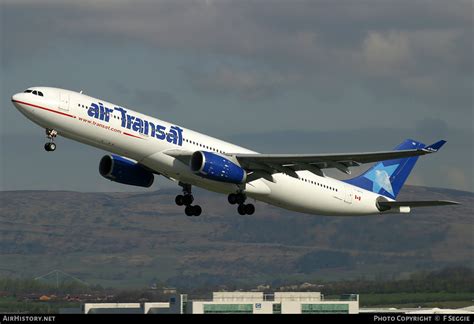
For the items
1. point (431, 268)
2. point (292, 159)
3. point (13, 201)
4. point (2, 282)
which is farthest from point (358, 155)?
point (13, 201)

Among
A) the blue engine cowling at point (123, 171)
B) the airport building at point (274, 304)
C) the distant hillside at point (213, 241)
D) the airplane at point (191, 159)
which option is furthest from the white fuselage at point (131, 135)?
the distant hillside at point (213, 241)

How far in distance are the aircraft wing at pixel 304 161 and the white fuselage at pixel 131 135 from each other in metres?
0.89

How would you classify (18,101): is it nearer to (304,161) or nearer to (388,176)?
(304,161)

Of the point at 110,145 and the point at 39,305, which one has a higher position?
the point at 110,145

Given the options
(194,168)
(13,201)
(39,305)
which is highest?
(13,201)

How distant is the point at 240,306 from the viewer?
5497cm

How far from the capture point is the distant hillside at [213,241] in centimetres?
7531

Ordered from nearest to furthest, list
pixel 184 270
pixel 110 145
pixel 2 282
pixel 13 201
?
pixel 110 145, pixel 2 282, pixel 184 270, pixel 13 201

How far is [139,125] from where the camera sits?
40188 millimetres

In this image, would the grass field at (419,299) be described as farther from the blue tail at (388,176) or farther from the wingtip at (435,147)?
the wingtip at (435,147)

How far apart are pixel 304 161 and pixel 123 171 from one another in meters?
7.98

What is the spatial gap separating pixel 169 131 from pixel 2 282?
23144 mm

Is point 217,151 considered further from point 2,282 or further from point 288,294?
point 2,282

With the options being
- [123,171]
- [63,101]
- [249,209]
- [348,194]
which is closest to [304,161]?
[249,209]
